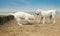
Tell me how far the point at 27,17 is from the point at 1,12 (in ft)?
2.24

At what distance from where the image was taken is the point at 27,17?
3201 millimetres

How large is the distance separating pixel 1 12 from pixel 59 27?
1308 mm

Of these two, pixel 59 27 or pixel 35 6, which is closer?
pixel 59 27

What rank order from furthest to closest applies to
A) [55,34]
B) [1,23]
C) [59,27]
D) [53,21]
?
1. [53,21]
2. [1,23]
3. [59,27]
4. [55,34]

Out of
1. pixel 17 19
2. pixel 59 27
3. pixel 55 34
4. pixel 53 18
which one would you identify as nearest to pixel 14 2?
pixel 17 19

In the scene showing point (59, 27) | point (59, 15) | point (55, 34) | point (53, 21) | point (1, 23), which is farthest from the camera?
point (59, 15)

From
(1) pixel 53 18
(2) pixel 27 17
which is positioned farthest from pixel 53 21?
(2) pixel 27 17

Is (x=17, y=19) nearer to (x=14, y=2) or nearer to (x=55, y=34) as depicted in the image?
(x=14, y=2)

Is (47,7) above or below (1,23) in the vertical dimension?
above

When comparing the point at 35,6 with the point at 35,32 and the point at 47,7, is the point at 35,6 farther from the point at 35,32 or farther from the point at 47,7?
the point at 35,32

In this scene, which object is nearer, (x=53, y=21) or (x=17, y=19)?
(x=17, y=19)

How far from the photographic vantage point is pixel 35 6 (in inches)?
143

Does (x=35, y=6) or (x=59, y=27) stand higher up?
(x=35, y=6)

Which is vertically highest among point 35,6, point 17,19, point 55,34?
point 35,6
